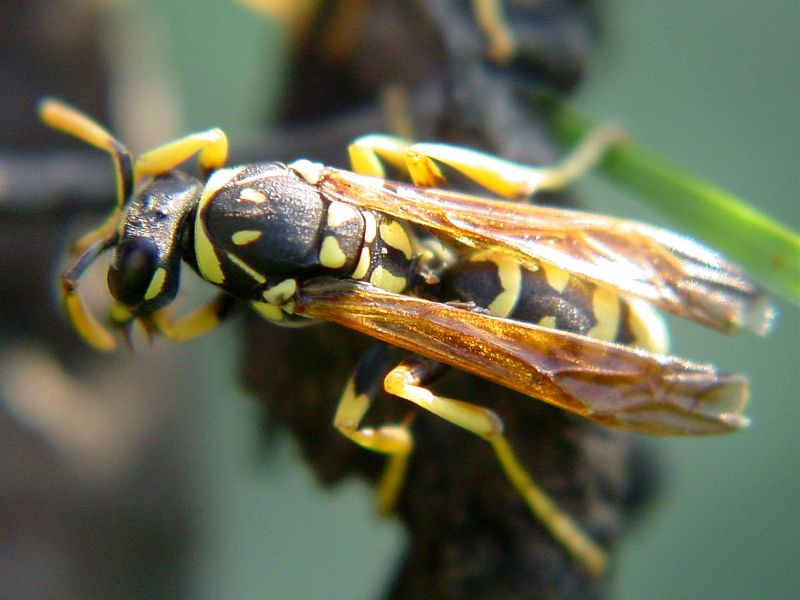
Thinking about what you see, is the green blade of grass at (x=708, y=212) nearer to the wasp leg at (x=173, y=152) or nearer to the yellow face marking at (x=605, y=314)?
the yellow face marking at (x=605, y=314)

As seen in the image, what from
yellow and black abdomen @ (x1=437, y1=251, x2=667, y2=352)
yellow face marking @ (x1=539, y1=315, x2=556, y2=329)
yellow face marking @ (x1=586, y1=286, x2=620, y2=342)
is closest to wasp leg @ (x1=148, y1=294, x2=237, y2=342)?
yellow and black abdomen @ (x1=437, y1=251, x2=667, y2=352)


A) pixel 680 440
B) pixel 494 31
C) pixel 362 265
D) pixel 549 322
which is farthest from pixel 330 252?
pixel 680 440

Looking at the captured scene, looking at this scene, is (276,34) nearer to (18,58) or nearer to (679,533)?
(18,58)

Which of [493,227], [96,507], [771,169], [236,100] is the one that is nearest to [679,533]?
[771,169]

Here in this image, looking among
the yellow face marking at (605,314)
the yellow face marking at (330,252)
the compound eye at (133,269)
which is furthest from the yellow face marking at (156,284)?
the yellow face marking at (605,314)

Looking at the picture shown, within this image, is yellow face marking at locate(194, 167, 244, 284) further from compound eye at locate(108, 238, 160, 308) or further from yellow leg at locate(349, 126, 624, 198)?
yellow leg at locate(349, 126, 624, 198)
